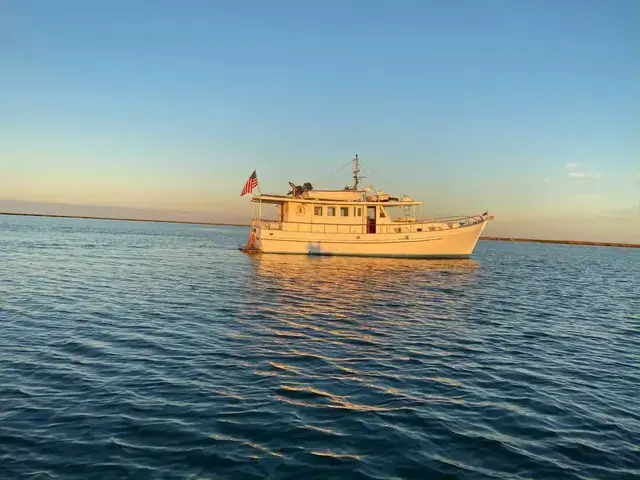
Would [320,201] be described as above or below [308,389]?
above

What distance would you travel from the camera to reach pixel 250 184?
3697cm

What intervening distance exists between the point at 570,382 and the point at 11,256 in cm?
3409

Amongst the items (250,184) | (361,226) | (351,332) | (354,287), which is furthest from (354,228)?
(351,332)

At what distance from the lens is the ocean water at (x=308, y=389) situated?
18.5 ft

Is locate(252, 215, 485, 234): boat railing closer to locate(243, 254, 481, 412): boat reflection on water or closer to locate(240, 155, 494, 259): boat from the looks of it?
locate(240, 155, 494, 259): boat

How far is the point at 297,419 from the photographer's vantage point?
684 centimetres

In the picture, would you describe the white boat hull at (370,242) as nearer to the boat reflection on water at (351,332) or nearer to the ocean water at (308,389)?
the boat reflection on water at (351,332)

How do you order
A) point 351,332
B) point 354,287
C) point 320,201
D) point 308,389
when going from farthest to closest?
1. point 320,201
2. point 354,287
3. point 351,332
4. point 308,389

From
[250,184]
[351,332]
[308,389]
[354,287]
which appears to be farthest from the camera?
[250,184]

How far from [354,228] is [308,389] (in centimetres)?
3329

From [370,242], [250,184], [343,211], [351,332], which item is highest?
[250,184]

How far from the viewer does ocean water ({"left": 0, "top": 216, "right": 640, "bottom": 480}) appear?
5652 mm

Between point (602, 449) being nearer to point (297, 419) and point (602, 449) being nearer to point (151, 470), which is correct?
point (297, 419)

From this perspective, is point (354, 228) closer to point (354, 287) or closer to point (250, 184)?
point (250, 184)
